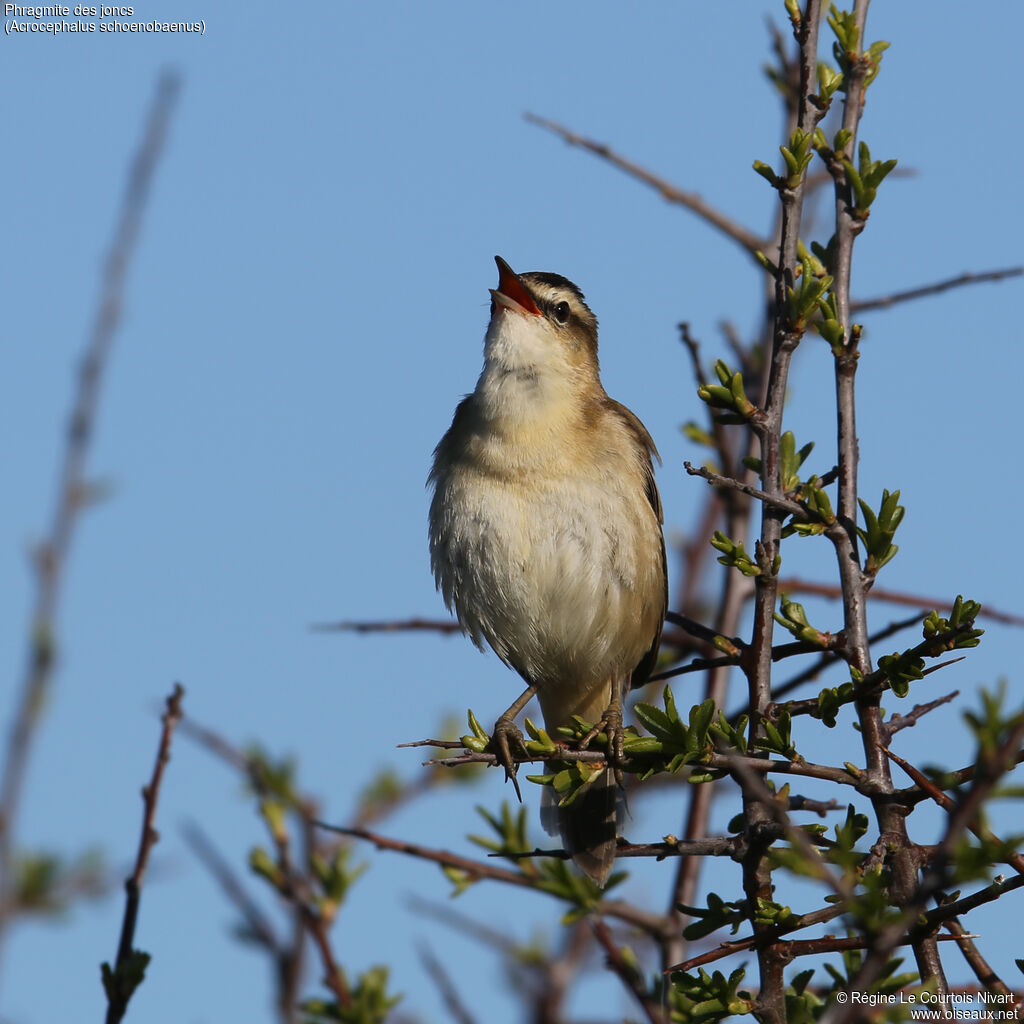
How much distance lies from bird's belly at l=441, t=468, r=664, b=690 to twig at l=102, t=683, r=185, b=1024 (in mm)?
2400

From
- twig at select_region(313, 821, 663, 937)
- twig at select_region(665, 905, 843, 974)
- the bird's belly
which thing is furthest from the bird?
twig at select_region(665, 905, 843, 974)

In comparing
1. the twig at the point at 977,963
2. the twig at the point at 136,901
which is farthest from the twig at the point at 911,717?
the twig at the point at 136,901

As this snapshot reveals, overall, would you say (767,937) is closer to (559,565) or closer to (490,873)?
(490,873)

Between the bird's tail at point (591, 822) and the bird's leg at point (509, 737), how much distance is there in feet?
1.20

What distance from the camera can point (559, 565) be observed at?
538 centimetres

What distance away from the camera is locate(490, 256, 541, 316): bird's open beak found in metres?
6.04

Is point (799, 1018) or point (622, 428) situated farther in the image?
point (622, 428)

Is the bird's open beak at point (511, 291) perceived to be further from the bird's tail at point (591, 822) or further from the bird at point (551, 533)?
the bird's tail at point (591, 822)

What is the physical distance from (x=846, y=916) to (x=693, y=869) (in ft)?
5.89

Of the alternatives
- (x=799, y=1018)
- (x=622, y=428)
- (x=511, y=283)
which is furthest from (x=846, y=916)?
(x=511, y=283)

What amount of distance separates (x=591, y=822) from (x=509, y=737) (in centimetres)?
59

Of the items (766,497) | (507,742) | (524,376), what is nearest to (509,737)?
(507,742)

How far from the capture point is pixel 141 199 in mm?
3277

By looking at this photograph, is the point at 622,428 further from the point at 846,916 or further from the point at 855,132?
the point at 846,916
